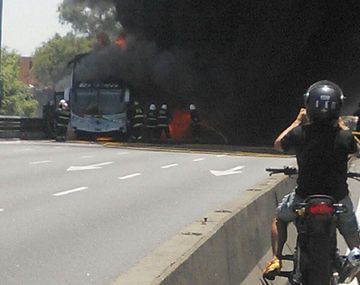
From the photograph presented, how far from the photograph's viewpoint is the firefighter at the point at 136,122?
41906 millimetres

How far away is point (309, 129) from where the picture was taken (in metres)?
6.90

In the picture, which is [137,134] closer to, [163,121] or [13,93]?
[163,121]

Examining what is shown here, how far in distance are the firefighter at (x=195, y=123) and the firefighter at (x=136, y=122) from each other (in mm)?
2102

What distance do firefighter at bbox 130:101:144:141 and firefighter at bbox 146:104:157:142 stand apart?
0.91 feet

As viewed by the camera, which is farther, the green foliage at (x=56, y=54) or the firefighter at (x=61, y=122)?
the green foliage at (x=56, y=54)

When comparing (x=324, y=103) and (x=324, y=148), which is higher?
(x=324, y=103)

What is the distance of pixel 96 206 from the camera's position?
49.3 feet

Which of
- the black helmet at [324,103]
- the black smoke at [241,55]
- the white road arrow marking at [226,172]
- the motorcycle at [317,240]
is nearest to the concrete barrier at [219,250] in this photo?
the motorcycle at [317,240]

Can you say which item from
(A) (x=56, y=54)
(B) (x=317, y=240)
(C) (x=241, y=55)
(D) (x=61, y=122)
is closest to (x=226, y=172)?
(B) (x=317, y=240)

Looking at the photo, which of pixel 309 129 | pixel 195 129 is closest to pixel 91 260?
pixel 309 129

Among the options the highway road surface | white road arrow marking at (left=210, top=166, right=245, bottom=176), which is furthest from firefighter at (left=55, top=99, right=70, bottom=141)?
white road arrow marking at (left=210, top=166, right=245, bottom=176)

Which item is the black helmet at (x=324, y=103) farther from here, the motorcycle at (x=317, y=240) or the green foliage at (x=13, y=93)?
the green foliage at (x=13, y=93)

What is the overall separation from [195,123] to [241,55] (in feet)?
14.3

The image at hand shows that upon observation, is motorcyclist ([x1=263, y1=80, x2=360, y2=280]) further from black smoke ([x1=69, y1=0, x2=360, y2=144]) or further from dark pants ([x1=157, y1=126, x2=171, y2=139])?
black smoke ([x1=69, y1=0, x2=360, y2=144])
